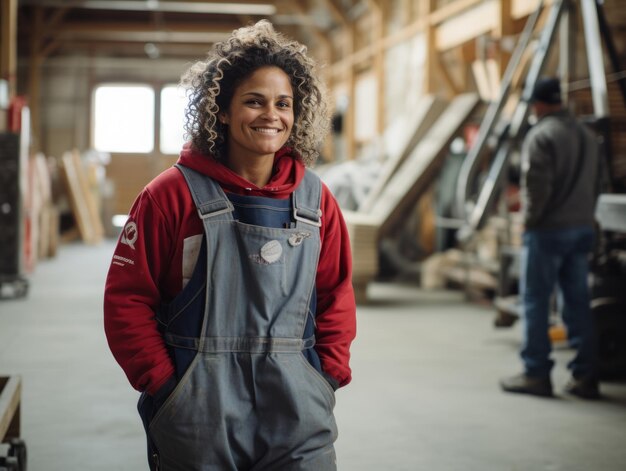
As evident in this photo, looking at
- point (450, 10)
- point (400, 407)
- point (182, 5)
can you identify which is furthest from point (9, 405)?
point (182, 5)

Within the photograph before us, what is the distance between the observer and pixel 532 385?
4906 millimetres

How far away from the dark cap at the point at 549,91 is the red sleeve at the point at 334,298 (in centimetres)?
320

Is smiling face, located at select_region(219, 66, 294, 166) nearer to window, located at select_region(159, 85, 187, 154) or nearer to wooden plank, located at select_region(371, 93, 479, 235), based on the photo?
wooden plank, located at select_region(371, 93, 479, 235)

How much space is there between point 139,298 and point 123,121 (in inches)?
876

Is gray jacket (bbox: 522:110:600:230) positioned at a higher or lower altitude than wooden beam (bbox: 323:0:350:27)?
lower

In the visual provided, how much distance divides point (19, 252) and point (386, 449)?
5.80 meters

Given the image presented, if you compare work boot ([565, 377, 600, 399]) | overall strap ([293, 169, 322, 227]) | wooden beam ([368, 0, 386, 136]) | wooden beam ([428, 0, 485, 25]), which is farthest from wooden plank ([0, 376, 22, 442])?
wooden beam ([368, 0, 386, 136])

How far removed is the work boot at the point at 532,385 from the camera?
4898 mm

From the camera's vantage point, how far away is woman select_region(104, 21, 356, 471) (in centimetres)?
182

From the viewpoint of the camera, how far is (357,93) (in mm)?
17000

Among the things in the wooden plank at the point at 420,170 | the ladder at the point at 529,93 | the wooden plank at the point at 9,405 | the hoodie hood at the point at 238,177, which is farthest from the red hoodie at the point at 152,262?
the wooden plank at the point at 420,170

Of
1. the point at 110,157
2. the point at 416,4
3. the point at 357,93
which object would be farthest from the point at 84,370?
the point at 110,157

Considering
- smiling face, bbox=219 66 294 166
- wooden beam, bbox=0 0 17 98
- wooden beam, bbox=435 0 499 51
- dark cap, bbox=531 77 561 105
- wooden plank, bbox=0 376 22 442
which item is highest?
wooden beam, bbox=435 0 499 51

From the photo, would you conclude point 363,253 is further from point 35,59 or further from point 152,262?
point 35,59
